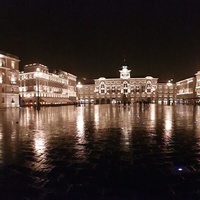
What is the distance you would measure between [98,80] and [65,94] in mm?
45426

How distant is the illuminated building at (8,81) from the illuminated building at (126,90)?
92.9m

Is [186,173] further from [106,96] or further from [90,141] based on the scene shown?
[106,96]

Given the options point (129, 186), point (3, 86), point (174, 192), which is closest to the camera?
point (174, 192)

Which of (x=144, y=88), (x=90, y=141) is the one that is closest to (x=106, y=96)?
(x=144, y=88)

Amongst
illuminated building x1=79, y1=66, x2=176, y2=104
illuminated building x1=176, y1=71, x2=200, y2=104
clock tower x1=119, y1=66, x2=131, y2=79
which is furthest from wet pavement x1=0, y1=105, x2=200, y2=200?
clock tower x1=119, y1=66, x2=131, y2=79

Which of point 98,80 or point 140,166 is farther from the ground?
point 98,80

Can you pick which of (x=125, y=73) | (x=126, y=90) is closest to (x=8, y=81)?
(x=126, y=90)

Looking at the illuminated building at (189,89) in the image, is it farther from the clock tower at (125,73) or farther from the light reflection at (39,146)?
the light reflection at (39,146)

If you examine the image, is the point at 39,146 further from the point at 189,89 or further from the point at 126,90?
the point at 126,90

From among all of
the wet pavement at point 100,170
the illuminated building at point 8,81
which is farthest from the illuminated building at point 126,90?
the wet pavement at point 100,170

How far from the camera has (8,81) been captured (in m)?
59.5

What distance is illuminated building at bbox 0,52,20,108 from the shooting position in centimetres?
5719

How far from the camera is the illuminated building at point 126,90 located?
152m

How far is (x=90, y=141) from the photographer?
368 inches
